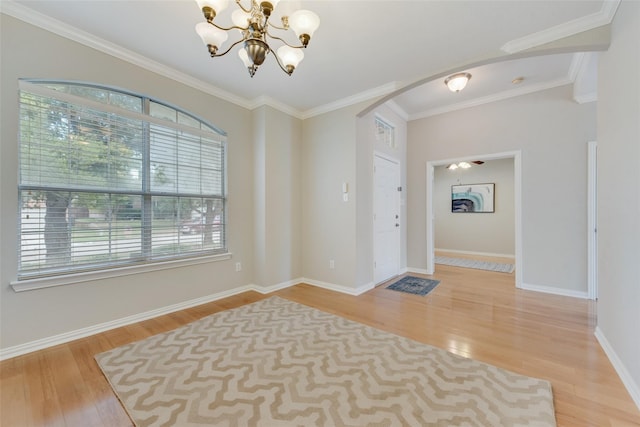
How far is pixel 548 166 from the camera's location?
3648mm

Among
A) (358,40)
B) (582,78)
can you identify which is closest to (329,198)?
(358,40)

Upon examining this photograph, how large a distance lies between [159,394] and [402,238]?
414cm

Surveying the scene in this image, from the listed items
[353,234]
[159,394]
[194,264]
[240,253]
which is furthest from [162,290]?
[353,234]

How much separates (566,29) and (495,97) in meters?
1.98

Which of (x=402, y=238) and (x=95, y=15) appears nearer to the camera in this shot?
(x=95, y=15)

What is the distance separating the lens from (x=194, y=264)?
125 inches

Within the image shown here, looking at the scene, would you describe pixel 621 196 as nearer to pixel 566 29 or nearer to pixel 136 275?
pixel 566 29

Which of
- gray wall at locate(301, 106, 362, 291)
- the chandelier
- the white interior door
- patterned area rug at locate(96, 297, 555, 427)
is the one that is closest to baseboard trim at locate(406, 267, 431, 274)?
the white interior door

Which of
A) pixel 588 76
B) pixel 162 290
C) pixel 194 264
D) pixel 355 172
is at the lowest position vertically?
pixel 162 290

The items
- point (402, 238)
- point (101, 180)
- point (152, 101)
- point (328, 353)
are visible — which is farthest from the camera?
point (402, 238)

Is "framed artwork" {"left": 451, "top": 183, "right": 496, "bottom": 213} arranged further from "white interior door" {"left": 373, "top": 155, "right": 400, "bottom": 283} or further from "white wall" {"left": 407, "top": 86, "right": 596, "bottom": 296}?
"white interior door" {"left": 373, "top": 155, "right": 400, "bottom": 283}

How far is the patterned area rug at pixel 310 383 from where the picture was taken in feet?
4.72

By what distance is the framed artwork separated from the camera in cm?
638

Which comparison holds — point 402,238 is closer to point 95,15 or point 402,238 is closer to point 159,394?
point 159,394
